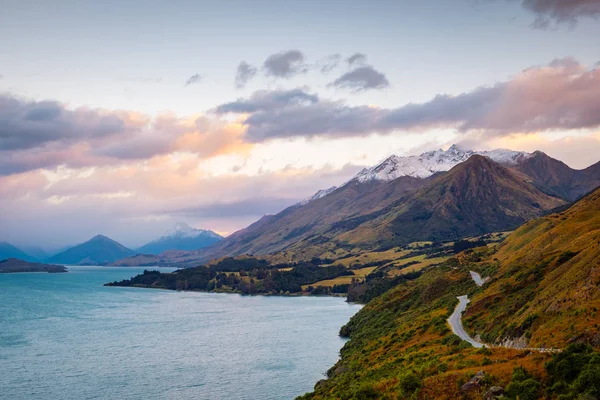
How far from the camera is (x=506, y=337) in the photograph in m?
68.3

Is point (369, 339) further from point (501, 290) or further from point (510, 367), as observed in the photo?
point (510, 367)

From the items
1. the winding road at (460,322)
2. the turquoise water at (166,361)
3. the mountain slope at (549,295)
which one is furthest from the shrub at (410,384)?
the turquoise water at (166,361)

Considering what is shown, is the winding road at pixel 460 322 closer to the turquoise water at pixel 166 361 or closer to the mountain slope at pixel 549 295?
the mountain slope at pixel 549 295

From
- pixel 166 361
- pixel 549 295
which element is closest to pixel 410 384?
pixel 549 295

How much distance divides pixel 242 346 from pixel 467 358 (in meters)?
115

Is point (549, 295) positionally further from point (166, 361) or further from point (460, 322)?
point (166, 361)

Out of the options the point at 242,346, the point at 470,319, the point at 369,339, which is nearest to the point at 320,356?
the point at 369,339

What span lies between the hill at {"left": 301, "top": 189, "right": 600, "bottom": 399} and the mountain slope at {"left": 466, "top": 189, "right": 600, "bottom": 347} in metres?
0.19

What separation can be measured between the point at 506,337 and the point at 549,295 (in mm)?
8950

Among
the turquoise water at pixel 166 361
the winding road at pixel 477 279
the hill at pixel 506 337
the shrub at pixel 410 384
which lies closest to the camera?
the hill at pixel 506 337

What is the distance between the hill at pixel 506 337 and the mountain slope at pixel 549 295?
0.63 ft

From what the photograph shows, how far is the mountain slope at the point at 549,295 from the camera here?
56938mm

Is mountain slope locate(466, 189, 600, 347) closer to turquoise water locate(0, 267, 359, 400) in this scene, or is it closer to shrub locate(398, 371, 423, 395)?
shrub locate(398, 371, 423, 395)

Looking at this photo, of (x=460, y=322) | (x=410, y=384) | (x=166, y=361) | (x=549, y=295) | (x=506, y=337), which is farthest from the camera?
(x=166, y=361)
